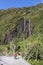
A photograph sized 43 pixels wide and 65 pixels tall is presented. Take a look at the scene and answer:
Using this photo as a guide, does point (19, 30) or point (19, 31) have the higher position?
point (19, 30)

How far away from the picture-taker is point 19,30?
60.4 m

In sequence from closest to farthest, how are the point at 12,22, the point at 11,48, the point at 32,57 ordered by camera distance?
the point at 32,57 < the point at 11,48 < the point at 12,22

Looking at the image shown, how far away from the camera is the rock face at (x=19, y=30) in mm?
58216

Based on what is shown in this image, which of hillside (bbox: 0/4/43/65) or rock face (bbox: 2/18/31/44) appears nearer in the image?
hillside (bbox: 0/4/43/65)

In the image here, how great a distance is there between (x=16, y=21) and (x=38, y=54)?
102ft

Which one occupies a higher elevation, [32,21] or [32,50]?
[32,21]

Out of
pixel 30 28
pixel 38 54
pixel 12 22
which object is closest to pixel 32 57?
pixel 38 54

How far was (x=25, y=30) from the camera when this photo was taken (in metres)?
58.9

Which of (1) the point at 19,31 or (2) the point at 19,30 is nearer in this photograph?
(1) the point at 19,31

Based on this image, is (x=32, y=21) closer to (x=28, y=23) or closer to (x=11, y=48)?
(x=28, y=23)

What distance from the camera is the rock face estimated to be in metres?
58.2

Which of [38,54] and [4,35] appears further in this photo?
[4,35]

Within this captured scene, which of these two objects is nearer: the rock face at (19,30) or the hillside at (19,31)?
the hillside at (19,31)

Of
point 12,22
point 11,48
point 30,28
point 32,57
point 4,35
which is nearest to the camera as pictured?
point 32,57
